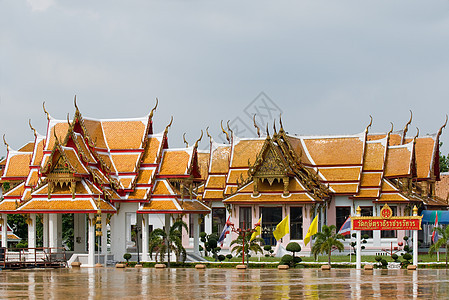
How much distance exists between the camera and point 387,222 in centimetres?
4022

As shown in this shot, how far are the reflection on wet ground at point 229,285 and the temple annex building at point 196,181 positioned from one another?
28.3ft

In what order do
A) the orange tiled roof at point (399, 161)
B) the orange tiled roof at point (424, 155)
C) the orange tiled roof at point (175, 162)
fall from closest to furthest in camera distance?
1. the orange tiled roof at point (175, 162)
2. the orange tiled roof at point (399, 161)
3. the orange tiled roof at point (424, 155)

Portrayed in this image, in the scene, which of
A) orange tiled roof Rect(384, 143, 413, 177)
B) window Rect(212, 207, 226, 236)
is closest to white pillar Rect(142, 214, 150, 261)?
window Rect(212, 207, 226, 236)

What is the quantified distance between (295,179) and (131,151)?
10.2 m

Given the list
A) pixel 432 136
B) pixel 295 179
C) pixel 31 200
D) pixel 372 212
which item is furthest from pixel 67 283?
pixel 432 136

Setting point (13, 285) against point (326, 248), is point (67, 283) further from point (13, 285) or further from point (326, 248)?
point (326, 248)

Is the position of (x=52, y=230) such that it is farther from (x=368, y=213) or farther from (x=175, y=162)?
(x=368, y=213)

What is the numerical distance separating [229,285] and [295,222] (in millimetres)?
23113

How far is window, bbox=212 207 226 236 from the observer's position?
59.4 metres

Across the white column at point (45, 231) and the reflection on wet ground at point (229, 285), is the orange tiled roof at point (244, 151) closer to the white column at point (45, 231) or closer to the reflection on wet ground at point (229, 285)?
the white column at point (45, 231)

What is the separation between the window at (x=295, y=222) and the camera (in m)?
51.3

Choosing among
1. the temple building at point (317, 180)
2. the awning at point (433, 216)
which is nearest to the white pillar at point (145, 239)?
the temple building at point (317, 180)

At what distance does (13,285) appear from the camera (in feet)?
95.7

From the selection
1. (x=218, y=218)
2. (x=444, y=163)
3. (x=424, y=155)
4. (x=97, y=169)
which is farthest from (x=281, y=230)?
(x=444, y=163)
